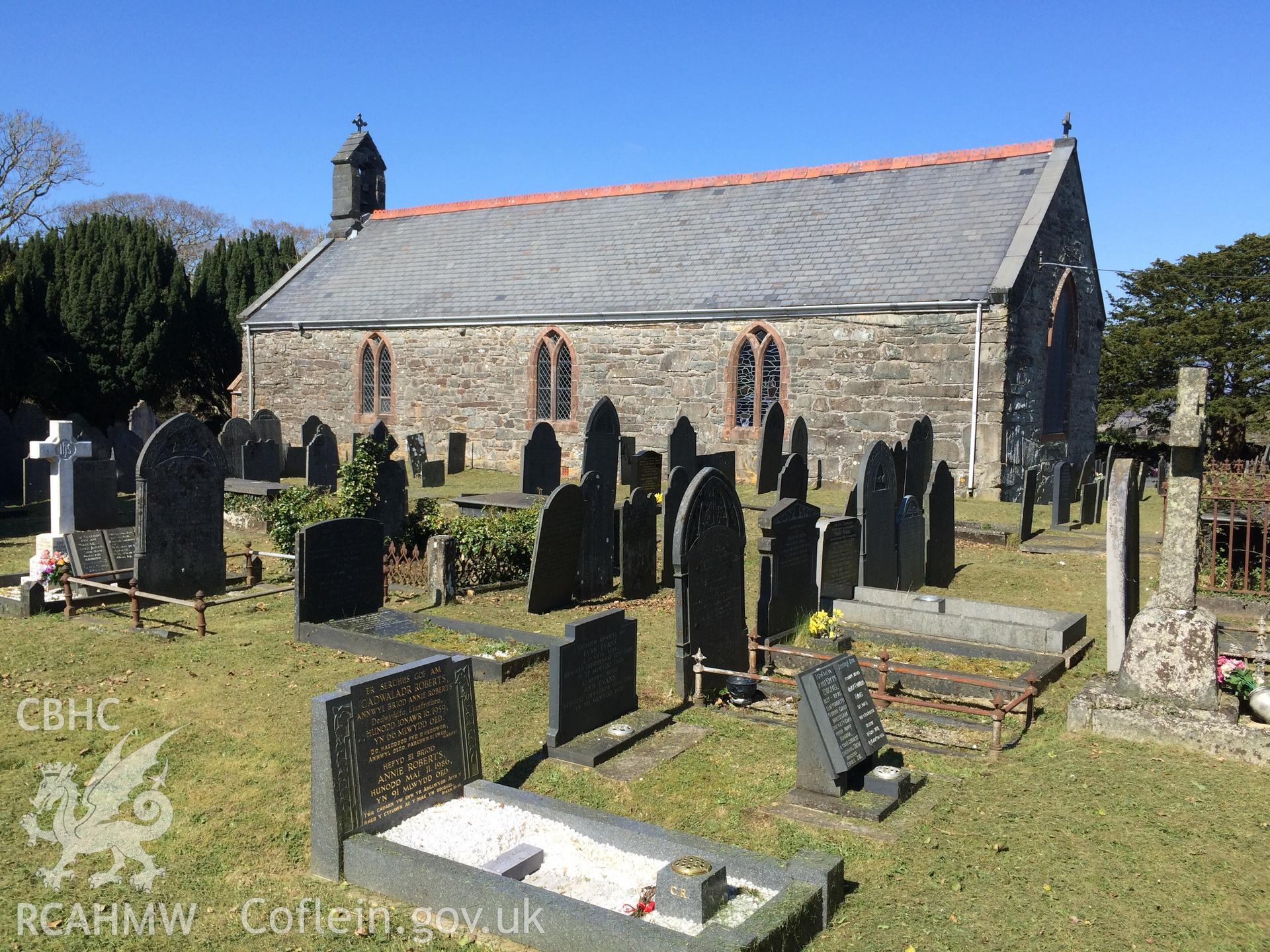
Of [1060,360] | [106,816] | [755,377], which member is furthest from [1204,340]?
[106,816]

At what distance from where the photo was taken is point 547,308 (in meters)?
24.8

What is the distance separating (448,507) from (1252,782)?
1349 centimetres

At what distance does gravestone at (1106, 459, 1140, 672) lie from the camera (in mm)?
8516

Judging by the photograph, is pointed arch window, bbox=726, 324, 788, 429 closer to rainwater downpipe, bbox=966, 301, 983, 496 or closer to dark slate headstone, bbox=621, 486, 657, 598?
rainwater downpipe, bbox=966, 301, 983, 496

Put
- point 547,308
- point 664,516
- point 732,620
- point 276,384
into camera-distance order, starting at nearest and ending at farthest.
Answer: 1. point 732,620
2. point 664,516
3. point 547,308
4. point 276,384

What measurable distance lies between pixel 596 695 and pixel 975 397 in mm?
14178

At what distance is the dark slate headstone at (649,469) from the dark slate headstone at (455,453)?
7285 mm

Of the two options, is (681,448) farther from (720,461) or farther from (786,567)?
(786,567)

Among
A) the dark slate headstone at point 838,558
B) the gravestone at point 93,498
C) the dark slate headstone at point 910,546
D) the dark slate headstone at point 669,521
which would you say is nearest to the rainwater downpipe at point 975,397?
the dark slate headstone at point 910,546

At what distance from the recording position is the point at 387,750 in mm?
5547

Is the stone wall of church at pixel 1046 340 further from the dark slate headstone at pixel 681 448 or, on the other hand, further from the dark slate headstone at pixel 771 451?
the dark slate headstone at pixel 681 448

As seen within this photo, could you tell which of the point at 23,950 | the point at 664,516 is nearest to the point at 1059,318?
the point at 664,516

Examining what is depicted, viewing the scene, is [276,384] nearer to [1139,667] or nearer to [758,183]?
[758,183]

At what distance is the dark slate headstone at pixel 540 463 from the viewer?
1736 centimetres
